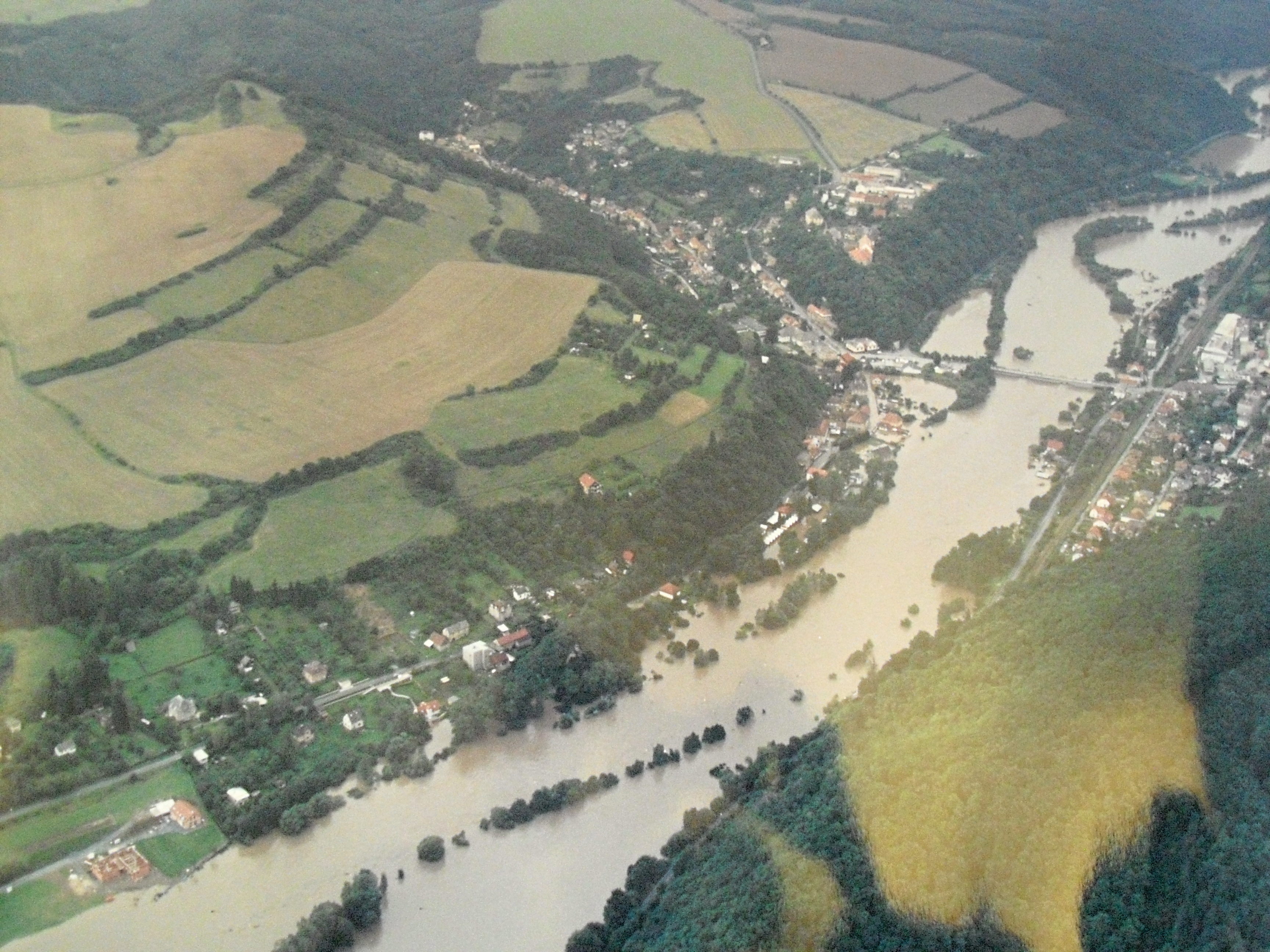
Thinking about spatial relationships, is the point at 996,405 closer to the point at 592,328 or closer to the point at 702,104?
the point at 592,328

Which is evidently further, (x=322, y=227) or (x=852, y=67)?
(x=852, y=67)

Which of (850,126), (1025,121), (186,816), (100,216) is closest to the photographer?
(186,816)

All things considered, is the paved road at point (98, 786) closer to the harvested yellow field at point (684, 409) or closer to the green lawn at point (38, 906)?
the green lawn at point (38, 906)

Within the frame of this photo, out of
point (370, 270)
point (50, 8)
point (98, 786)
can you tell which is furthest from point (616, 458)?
point (50, 8)

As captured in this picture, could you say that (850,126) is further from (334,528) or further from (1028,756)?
(1028,756)

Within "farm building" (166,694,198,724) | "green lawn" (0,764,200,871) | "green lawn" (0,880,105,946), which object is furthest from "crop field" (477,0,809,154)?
"green lawn" (0,880,105,946)

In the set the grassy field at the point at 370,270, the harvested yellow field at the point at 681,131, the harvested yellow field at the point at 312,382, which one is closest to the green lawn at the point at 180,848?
the harvested yellow field at the point at 312,382

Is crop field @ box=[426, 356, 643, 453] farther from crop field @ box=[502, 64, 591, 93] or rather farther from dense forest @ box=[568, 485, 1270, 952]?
crop field @ box=[502, 64, 591, 93]

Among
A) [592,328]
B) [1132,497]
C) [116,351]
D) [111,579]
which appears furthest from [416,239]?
[1132,497]
